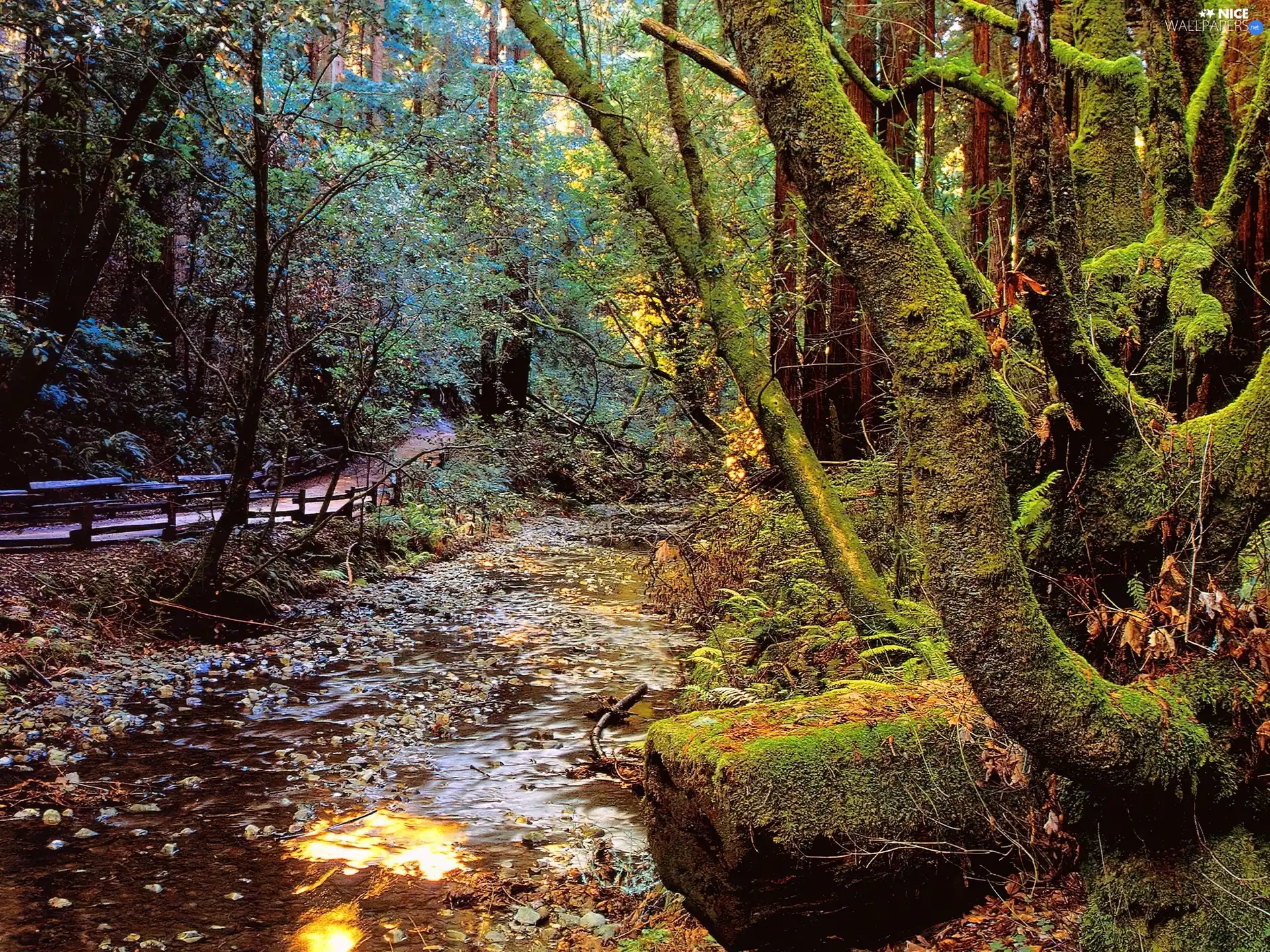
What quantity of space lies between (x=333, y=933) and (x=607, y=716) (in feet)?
12.3

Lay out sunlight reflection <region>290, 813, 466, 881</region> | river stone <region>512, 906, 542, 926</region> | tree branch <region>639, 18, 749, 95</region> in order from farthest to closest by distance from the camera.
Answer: tree branch <region>639, 18, 749, 95</region> < sunlight reflection <region>290, 813, 466, 881</region> < river stone <region>512, 906, 542, 926</region>

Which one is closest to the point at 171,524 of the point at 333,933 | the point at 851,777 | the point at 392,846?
the point at 392,846

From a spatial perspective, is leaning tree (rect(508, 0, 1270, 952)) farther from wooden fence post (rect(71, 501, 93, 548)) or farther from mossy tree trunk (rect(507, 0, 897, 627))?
wooden fence post (rect(71, 501, 93, 548))

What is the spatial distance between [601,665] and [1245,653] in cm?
802

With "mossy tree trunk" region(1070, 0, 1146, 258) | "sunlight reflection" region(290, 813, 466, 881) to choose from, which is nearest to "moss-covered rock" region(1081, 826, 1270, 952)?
"mossy tree trunk" region(1070, 0, 1146, 258)

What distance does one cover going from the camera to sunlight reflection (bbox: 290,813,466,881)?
577cm

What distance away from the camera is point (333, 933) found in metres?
4.98

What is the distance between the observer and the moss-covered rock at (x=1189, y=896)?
10.5 ft

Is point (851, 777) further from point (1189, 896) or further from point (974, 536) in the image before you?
point (974, 536)

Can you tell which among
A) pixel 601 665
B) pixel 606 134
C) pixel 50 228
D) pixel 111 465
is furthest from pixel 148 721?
pixel 50 228

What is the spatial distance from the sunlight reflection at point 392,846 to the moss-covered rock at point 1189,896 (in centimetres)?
406

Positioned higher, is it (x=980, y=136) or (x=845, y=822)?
(x=980, y=136)

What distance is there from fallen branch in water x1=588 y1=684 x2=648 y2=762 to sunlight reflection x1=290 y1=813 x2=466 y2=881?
1.65 m

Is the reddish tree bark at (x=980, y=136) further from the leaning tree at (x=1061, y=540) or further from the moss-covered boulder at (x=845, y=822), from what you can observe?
the moss-covered boulder at (x=845, y=822)
